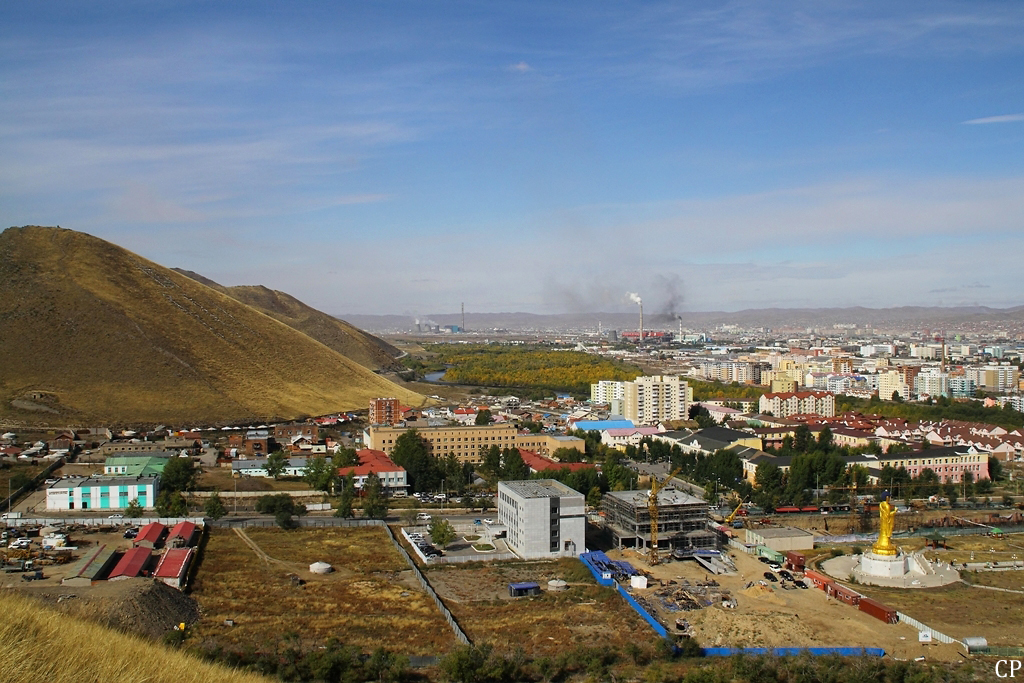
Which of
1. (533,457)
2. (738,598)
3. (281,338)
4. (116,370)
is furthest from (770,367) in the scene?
(738,598)

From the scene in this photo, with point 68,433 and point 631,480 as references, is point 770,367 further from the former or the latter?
point 68,433

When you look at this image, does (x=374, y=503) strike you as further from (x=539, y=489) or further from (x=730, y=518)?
(x=730, y=518)

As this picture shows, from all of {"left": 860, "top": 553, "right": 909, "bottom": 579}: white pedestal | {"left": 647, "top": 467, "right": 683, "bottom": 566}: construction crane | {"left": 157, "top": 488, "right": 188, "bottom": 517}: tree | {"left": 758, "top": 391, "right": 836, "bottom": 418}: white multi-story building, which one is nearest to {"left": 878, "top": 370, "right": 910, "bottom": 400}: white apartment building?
{"left": 758, "top": 391, "right": 836, "bottom": 418}: white multi-story building

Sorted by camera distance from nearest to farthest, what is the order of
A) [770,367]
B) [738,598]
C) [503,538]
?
[738,598]
[503,538]
[770,367]

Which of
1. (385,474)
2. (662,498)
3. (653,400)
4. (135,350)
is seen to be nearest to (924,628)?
(662,498)

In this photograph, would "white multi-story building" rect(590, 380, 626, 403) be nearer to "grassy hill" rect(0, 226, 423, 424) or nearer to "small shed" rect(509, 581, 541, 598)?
"grassy hill" rect(0, 226, 423, 424)

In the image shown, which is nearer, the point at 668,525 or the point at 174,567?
the point at 174,567
